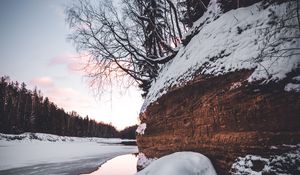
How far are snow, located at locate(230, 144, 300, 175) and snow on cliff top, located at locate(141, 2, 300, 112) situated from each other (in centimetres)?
106

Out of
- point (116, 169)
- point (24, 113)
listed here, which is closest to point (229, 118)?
point (116, 169)

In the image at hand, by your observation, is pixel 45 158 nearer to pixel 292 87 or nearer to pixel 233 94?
pixel 233 94

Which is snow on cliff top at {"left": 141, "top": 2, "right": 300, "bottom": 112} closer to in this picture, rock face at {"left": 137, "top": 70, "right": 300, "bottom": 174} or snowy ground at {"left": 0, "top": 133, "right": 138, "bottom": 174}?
rock face at {"left": 137, "top": 70, "right": 300, "bottom": 174}

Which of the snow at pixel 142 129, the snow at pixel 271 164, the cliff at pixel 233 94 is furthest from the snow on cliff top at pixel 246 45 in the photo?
the snow at pixel 142 129

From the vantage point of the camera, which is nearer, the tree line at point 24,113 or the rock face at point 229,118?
the rock face at point 229,118

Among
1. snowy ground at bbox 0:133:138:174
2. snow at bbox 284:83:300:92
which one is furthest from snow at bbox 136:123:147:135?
snow at bbox 284:83:300:92

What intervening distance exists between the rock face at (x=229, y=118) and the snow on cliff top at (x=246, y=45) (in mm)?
202

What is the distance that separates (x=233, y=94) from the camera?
4.47 metres

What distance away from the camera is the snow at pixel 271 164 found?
3449mm

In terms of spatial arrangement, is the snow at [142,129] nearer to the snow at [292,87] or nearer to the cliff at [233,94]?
the cliff at [233,94]

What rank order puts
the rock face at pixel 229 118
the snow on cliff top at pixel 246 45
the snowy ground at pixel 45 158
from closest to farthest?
1. the rock face at pixel 229 118
2. the snow on cliff top at pixel 246 45
3. the snowy ground at pixel 45 158

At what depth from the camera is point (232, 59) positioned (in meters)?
4.81

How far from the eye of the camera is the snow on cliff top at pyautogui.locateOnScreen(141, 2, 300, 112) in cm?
385

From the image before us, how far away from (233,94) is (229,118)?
1.42ft
